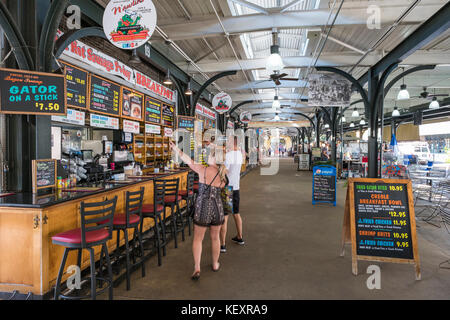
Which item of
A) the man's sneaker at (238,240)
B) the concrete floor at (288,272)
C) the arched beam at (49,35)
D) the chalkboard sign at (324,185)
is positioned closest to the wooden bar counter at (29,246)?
the concrete floor at (288,272)

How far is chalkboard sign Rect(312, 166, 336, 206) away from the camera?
7562mm

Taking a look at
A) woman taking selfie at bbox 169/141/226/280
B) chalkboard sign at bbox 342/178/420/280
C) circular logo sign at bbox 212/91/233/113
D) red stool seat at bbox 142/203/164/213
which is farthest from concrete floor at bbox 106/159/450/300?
circular logo sign at bbox 212/91/233/113

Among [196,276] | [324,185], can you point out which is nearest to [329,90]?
[324,185]

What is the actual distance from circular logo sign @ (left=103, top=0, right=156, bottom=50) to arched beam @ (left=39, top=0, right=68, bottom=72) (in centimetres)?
74

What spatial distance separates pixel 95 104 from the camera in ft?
17.9

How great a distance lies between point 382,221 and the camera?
360cm

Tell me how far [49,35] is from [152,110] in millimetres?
4377

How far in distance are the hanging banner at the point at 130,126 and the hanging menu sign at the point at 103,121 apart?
0.36 meters

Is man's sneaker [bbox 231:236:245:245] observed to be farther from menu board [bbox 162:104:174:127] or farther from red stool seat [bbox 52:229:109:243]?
menu board [bbox 162:104:174:127]

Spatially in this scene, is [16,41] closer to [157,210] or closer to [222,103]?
[157,210]

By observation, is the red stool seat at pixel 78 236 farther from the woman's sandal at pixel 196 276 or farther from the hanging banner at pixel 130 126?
the hanging banner at pixel 130 126

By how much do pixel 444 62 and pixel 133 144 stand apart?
337 inches
